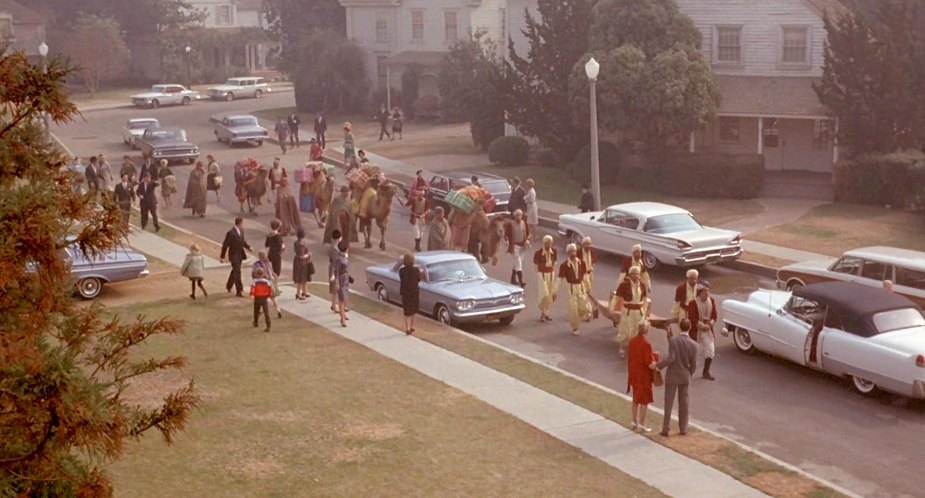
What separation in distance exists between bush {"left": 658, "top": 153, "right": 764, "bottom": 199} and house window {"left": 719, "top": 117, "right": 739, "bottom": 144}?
4.31 m

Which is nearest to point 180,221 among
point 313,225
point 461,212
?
point 313,225

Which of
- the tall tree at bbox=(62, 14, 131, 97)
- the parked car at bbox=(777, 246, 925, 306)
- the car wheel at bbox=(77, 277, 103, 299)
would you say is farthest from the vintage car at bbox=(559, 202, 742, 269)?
the tall tree at bbox=(62, 14, 131, 97)

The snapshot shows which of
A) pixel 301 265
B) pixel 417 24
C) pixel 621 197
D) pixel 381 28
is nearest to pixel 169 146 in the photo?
pixel 621 197

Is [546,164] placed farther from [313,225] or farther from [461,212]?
[461,212]

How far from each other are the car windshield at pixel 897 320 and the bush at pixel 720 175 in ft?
63.9

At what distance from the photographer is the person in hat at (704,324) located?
19.1 meters

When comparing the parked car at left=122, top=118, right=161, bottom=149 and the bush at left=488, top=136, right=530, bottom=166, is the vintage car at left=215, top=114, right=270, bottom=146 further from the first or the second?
the bush at left=488, top=136, right=530, bottom=166

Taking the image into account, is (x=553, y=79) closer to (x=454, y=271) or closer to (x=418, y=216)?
(x=418, y=216)

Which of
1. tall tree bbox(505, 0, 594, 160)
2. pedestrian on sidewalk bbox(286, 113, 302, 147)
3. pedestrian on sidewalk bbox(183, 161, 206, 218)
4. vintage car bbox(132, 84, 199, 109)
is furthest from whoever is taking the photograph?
vintage car bbox(132, 84, 199, 109)

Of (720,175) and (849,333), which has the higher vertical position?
(720,175)

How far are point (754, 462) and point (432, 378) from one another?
5.51 meters

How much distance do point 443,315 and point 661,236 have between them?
666cm

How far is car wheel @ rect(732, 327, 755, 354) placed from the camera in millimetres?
20508

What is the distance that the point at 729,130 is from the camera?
42938 mm
